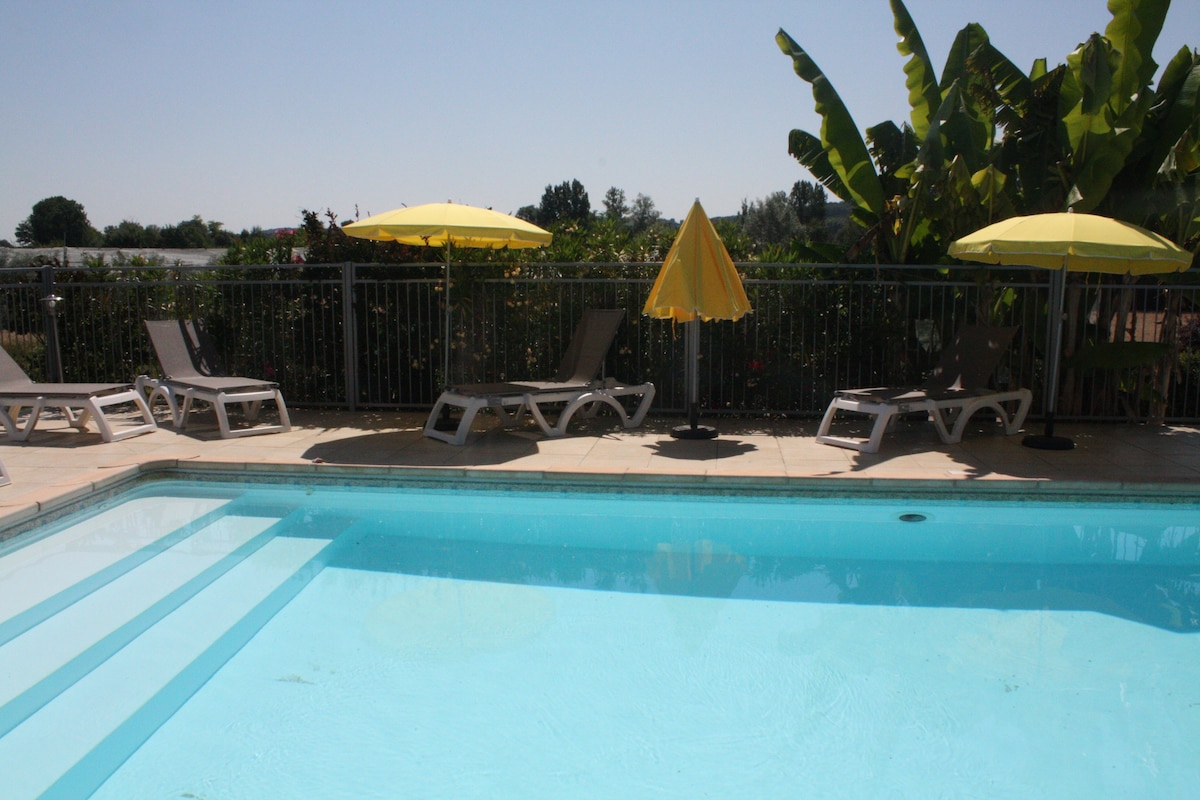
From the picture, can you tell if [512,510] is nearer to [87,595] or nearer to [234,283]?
[87,595]

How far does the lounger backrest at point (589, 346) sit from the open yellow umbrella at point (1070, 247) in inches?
132

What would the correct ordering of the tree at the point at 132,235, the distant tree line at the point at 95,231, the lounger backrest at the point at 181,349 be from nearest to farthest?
the lounger backrest at the point at 181,349
the tree at the point at 132,235
the distant tree line at the point at 95,231

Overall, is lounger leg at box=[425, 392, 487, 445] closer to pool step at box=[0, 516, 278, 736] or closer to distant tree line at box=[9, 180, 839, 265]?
pool step at box=[0, 516, 278, 736]

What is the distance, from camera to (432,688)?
4246mm

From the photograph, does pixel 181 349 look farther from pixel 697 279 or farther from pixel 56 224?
pixel 56 224

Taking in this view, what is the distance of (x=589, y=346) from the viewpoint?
9172mm

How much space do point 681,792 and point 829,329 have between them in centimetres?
733

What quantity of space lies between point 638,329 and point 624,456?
2482mm

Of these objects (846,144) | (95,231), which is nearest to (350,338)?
(846,144)

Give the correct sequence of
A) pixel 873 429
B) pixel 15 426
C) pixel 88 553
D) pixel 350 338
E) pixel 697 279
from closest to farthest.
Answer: pixel 88 553 → pixel 873 429 → pixel 697 279 → pixel 15 426 → pixel 350 338

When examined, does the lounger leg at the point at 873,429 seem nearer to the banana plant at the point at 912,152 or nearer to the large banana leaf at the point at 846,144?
the banana plant at the point at 912,152

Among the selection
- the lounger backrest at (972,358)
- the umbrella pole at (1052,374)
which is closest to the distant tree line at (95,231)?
the lounger backrest at (972,358)

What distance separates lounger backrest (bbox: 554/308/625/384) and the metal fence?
75 centimetres

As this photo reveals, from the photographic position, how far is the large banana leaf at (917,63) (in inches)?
383
